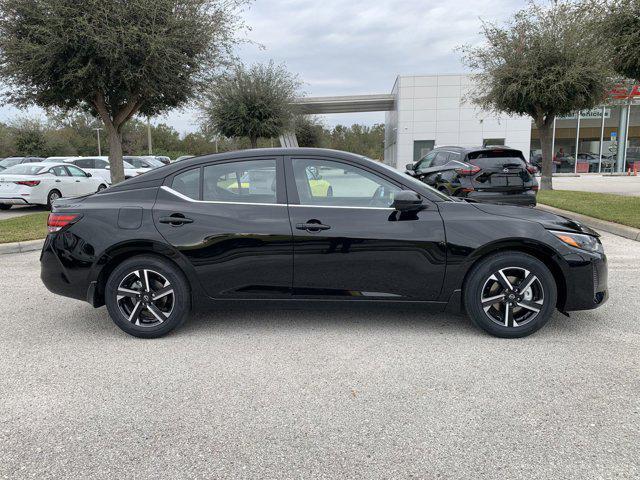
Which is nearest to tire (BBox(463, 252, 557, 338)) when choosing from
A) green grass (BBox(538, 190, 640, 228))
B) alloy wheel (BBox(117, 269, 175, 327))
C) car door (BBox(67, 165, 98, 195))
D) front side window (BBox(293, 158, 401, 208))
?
front side window (BBox(293, 158, 401, 208))

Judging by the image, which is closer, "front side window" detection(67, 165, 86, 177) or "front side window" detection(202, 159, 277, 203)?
"front side window" detection(202, 159, 277, 203)

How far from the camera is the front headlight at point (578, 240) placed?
3932 millimetres

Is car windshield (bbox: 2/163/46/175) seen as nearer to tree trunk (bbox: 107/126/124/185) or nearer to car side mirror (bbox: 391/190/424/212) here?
tree trunk (bbox: 107/126/124/185)

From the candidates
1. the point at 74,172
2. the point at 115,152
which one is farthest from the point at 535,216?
the point at 74,172

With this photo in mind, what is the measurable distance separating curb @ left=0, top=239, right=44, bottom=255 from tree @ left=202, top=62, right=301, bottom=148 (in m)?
18.5

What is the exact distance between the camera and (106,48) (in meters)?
10.7

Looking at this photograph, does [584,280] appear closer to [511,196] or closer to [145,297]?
[145,297]

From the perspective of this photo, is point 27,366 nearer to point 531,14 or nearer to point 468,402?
point 468,402

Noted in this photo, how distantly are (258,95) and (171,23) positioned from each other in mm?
15047

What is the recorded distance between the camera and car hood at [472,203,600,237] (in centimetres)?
399

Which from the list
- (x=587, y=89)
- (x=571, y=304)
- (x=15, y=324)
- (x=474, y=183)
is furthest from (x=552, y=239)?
(x=587, y=89)

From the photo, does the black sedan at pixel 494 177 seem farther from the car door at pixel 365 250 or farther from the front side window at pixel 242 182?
the front side window at pixel 242 182

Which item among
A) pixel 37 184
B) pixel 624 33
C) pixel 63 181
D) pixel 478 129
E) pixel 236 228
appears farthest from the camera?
pixel 478 129

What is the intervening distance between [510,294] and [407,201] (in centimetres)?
111
